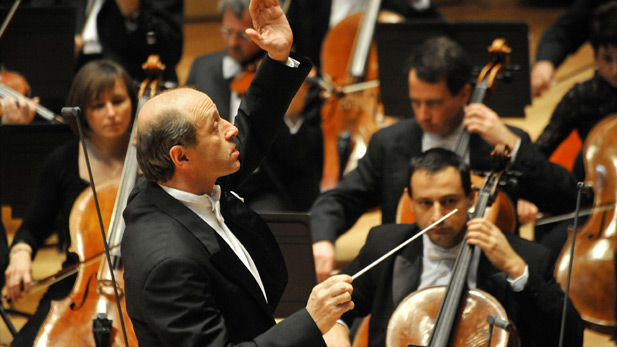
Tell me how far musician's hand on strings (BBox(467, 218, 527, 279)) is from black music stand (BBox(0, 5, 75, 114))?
6.14 feet

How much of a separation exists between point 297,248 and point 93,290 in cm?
55

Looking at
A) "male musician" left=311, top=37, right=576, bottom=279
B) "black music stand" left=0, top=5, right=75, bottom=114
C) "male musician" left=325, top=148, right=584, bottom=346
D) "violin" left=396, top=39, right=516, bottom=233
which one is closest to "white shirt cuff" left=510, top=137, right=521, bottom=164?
"male musician" left=311, top=37, right=576, bottom=279

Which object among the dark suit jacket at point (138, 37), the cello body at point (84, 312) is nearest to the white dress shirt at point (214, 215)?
the cello body at point (84, 312)

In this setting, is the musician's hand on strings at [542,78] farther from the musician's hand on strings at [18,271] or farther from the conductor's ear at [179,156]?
the conductor's ear at [179,156]

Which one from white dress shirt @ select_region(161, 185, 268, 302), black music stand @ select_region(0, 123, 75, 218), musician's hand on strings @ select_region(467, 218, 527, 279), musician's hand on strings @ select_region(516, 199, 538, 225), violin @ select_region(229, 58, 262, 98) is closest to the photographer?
white dress shirt @ select_region(161, 185, 268, 302)

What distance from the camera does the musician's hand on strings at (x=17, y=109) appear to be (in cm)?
291

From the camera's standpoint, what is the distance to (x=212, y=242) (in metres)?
1.56

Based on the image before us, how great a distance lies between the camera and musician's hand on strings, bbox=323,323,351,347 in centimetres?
193

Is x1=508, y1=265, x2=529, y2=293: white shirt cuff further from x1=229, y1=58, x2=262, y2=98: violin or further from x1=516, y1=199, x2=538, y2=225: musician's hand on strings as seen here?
x1=229, y1=58, x2=262, y2=98: violin

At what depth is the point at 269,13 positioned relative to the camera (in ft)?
5.76

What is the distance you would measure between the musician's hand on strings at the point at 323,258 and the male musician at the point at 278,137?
1.99 feet

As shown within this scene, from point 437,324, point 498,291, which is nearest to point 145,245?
point 437,324

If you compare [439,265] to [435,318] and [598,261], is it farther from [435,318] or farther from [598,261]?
[598,261]

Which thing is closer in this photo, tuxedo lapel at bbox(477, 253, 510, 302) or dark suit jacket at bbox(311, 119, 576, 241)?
tuxedo lapel at bbox(477, 253, 510, 302)
